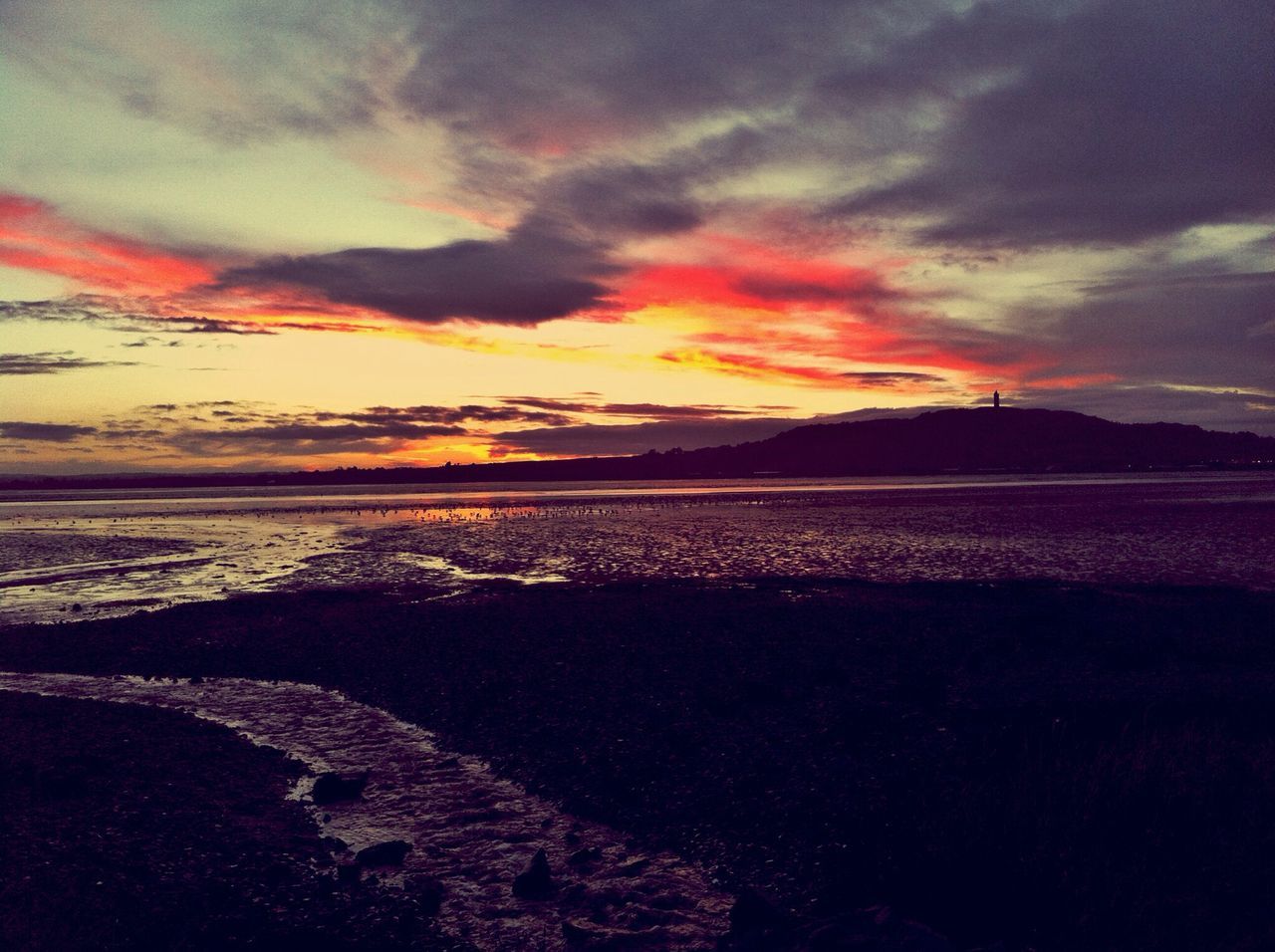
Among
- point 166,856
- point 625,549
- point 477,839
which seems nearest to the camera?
point 166,856

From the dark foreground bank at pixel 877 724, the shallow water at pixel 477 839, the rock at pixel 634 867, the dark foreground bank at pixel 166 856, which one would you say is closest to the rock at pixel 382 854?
the shallow water at pixel 477 839

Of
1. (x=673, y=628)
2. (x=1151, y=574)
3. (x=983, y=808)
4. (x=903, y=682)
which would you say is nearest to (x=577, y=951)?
(x=983, y=808)

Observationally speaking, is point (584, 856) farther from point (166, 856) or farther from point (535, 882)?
point (166, 856)

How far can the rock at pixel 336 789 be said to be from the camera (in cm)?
1091

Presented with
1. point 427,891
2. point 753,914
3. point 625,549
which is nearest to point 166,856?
point 427,891

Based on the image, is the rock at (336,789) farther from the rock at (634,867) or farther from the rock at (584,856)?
the rock at (634,867)

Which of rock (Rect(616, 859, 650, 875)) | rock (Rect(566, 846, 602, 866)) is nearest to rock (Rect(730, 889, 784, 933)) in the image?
rock (Rect(616, 859, 650, 875))

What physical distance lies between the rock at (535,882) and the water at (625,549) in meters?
20.9

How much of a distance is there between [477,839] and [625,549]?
103 feet

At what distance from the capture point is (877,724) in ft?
42.1

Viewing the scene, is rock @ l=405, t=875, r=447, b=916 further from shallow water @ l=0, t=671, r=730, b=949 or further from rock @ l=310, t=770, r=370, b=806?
rock @ l=310, t=770, r=370, b=806

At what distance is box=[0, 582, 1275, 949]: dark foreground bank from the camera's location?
7637 millimetres

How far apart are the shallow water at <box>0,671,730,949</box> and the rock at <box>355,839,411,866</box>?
13 centimetres

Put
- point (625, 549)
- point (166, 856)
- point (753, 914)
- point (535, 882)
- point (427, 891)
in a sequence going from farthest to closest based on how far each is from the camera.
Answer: point (625, 549), point (166, 856), point (535, 882), point (427, 891), point (753, 914)
